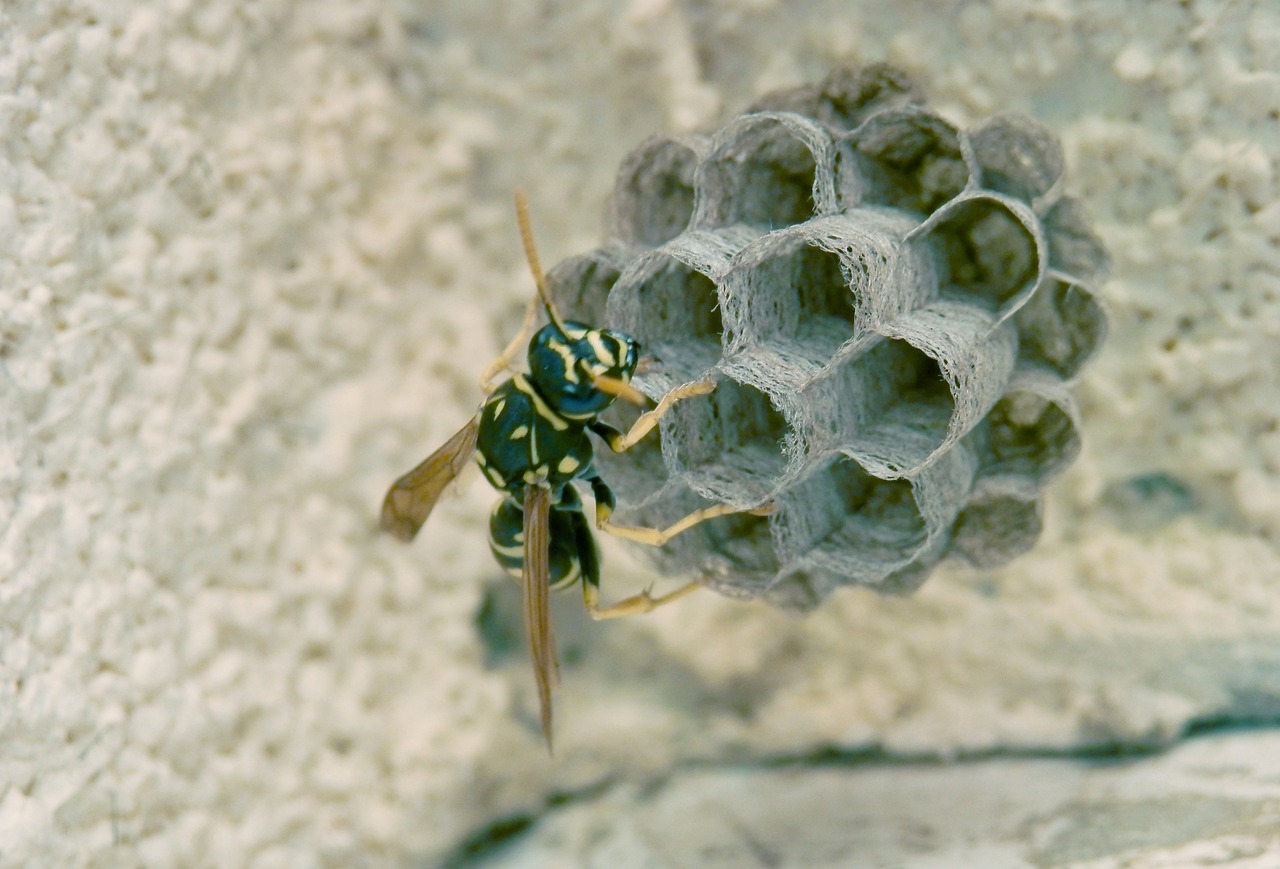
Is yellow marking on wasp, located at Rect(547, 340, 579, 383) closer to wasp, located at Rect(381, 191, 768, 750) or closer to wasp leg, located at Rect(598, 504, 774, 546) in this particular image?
wasp, located at Rect(381, 191, 768, 750)

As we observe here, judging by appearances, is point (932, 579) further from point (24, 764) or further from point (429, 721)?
point (24, 764)

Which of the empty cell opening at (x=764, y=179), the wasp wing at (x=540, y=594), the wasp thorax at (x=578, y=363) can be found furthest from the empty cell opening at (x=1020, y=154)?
the wasp wing at (x=540, y=594)

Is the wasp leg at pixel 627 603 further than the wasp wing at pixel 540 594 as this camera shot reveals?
Yes

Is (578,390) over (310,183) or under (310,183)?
under

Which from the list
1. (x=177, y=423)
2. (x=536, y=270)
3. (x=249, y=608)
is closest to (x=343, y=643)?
(x=249, y=608)

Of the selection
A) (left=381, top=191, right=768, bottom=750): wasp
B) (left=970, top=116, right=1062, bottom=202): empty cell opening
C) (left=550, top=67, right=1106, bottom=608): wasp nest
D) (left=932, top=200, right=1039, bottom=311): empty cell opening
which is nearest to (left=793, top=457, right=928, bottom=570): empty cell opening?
(left=550, top=67, right=1106, bottom=608): wasp nest

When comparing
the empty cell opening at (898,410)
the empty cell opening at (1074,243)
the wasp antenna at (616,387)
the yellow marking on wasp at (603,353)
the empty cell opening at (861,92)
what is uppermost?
the empty cell opening at (861,92)

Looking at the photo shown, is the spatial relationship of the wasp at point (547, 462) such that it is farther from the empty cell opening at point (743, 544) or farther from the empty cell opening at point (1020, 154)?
the empty cell opening at point (1020, 154)
